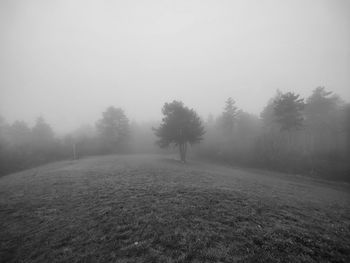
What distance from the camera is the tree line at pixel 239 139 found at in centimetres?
3056

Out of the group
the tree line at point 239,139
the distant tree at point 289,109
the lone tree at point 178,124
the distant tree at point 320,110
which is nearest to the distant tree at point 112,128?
the tree line at point 239,139

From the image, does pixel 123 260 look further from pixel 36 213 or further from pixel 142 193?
pixel 36 213

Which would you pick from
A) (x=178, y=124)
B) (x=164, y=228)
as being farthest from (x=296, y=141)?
(x=164, y=228)

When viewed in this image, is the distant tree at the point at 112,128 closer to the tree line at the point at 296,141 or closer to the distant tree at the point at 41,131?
the distant tree at the point at 41,131

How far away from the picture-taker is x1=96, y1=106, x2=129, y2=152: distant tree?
150ft

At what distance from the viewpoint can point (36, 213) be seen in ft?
29.8

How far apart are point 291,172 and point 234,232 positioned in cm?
3163

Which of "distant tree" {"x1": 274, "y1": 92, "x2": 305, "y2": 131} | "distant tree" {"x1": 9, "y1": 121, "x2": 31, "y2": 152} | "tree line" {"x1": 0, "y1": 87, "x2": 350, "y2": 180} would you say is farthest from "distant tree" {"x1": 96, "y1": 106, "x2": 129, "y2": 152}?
"distant tree" {"x1": 274, "y1": 92, "x2": 305, "y2": 131}

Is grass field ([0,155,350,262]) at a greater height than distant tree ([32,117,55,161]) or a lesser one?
lesser

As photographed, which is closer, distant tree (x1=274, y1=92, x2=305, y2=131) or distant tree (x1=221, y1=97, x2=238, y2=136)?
distant tree (x1=274, y1=92, x2=305, y2=131)

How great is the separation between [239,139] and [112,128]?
122 ft

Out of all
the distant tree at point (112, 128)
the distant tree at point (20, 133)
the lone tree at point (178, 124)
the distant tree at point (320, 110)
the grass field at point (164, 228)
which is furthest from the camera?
the distant tree at point (112, 128)

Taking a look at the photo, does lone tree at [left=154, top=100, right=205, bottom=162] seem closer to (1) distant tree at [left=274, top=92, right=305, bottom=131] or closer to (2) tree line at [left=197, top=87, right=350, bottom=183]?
(2) tree line at [left=197, top=87, right=350, bottom=183]

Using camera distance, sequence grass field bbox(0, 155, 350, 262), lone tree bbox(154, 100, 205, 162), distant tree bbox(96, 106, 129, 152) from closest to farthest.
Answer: grass field bbox(0, 155, 350, 262), lone tree bbox(154, 100, 205, 162), distant tree bbox(96, 106, 129, 152)
